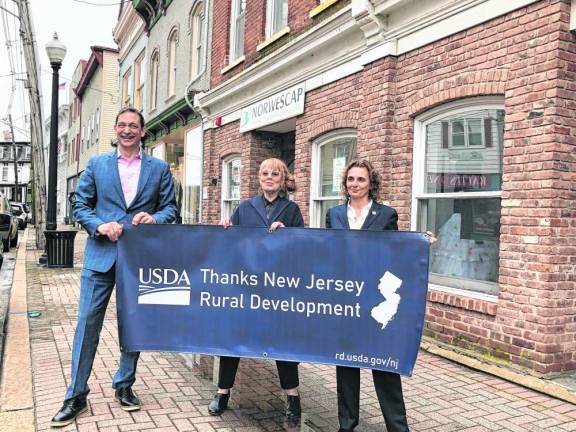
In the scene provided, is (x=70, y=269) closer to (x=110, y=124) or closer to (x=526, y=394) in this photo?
(x=526, y=394)

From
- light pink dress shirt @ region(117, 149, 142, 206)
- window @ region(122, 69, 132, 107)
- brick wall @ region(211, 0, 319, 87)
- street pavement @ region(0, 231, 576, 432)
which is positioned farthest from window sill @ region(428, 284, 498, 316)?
window @ region(122, 69, 132, 107)

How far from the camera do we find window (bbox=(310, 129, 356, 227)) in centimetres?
771

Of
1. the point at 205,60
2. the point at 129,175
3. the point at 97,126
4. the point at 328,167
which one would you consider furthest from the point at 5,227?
the point at 97,126

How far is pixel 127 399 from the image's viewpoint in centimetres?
381

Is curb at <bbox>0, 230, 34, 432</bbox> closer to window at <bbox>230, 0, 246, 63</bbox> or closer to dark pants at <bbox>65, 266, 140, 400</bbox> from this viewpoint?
dark pants at <bbox>65, 266, 140, 400</bbox>

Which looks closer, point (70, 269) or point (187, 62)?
point (70, 269)

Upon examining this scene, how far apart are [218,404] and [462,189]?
3355mm

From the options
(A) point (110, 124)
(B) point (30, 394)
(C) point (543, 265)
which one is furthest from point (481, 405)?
(A) point (110, 124)

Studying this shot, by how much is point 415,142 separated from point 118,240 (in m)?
3.73

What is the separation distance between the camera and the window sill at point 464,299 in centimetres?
507

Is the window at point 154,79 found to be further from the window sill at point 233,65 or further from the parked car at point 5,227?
the window sill at point 233,65

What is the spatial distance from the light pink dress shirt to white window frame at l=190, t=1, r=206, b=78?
10.3 metres

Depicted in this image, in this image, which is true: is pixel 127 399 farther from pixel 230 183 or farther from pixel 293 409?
pixel 230 183

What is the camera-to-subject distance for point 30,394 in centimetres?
408
